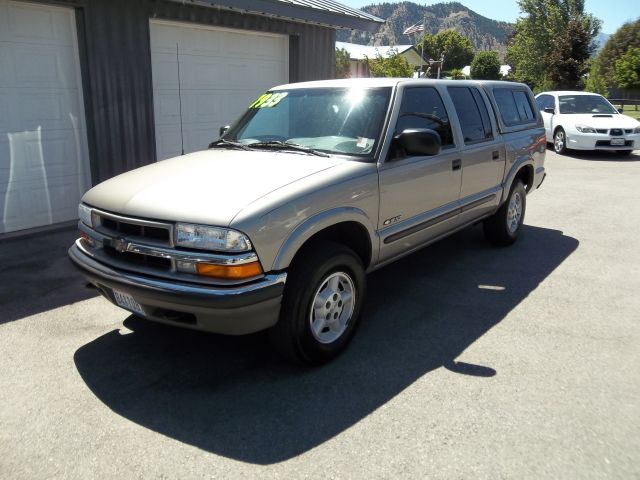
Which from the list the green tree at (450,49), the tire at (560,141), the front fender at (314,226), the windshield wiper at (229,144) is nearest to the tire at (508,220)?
the front fender at (314,226)

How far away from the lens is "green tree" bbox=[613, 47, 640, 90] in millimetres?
45094

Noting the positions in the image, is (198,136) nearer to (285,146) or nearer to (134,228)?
(285,146)

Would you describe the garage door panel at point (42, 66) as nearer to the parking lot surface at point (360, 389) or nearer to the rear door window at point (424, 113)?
the parking lot surface at point (360, 389)

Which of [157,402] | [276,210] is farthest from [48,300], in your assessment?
[276,210]

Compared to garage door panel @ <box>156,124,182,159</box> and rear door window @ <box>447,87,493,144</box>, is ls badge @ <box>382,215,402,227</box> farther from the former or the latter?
garage door panel @ <box>156,124,182,159</box>

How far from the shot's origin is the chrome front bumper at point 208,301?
2.98m

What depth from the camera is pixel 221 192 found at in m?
3.27

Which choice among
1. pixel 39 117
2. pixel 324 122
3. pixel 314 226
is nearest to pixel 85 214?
pixel 314 226

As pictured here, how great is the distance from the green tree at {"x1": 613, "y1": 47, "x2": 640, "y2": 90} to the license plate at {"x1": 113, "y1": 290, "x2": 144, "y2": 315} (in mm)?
51803

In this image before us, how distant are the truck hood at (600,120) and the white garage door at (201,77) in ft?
28.6

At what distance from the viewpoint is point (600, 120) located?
13945 mm

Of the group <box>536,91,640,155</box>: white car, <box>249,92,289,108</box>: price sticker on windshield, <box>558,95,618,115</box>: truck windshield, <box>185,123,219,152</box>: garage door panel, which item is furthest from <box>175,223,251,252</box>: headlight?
<box>558,95,618,115</box>: truck windshield

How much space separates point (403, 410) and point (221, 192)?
1.68m

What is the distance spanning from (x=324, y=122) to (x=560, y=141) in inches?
491
